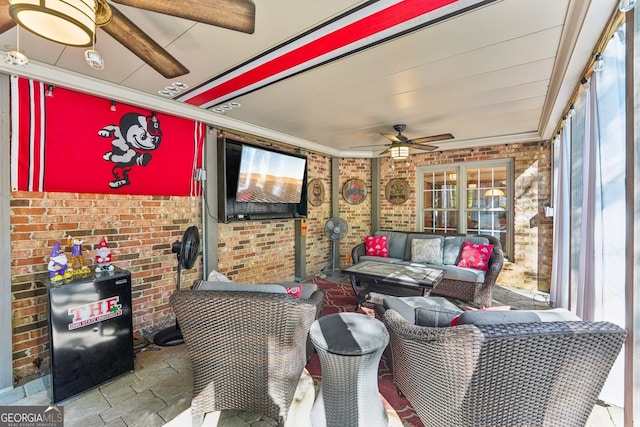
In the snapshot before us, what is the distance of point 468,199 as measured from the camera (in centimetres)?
Answer: 519

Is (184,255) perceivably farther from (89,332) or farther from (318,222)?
(318,222)

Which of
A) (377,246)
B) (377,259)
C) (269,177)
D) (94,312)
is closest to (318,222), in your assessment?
(377,246)

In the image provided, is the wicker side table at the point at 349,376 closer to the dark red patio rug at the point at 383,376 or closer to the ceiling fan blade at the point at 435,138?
the dark red patio rug at the point at 383,376

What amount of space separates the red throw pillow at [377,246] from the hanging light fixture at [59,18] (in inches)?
181

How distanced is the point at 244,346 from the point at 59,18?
1764 millimetres

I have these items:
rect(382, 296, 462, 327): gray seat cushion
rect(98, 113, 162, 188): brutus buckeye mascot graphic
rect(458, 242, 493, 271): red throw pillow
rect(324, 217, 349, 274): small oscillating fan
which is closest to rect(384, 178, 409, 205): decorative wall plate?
rect(324, 217, 349, 274): small oscillating fan

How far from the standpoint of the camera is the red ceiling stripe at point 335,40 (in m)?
1.62

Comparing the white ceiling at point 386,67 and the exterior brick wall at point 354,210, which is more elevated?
the white ceiling at point 386,67

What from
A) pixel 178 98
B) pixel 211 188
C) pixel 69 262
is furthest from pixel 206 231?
pixel 178 98

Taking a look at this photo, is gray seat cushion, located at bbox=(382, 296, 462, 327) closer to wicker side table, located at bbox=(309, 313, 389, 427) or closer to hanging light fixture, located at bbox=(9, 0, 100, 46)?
wicker side table, located at bbox=(309, 313, 389, 427)

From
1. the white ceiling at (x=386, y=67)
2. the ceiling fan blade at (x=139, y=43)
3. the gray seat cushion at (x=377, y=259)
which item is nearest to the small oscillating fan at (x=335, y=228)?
the gray seat cushion at (x=377, y=259)

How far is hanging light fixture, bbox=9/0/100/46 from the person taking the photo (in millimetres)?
941

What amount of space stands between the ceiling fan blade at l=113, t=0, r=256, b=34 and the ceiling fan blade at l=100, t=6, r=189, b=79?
18 cm

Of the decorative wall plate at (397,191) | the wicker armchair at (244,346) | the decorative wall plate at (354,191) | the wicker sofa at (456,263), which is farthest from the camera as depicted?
the decorative wall plate at (354,191)
